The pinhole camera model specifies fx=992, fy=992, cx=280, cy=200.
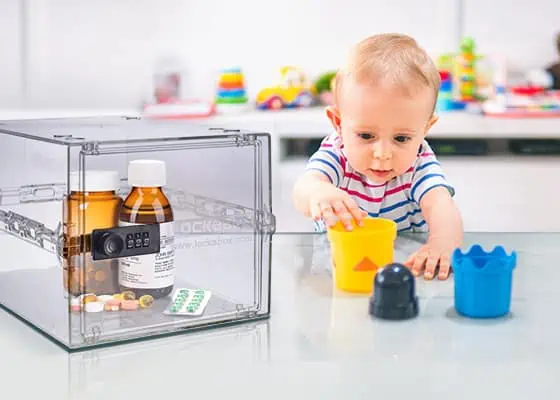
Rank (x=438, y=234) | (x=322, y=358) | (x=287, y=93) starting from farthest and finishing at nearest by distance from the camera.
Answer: (x=287, y=93), (x=438, y=234), (x=322, y=358)

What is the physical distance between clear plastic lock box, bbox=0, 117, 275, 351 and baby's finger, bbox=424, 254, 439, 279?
19 centimetres

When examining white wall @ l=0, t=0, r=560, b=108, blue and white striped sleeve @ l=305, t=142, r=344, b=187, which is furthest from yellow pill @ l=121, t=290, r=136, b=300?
white wall @ l=0, t=0, r=560, b=108

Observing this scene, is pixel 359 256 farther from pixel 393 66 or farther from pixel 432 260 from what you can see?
pixel 393 66

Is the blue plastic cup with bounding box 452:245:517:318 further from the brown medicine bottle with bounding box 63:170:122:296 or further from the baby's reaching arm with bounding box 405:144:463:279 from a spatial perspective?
the brown medicine bottle with bounding box 63:170:122:296

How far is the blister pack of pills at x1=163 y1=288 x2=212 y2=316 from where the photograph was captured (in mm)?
891

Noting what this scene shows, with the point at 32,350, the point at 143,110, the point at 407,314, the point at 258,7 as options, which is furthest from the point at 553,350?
the point at 258,7

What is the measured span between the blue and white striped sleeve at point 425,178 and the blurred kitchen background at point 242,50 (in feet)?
5.01

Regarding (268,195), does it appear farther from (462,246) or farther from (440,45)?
(440,45)

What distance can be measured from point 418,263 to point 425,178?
0.32 metres

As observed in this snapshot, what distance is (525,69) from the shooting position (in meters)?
3.15

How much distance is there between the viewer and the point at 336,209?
1.03m

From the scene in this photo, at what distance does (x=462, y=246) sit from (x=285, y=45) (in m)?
2.10

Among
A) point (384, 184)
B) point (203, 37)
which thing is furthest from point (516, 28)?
point (384, 184)

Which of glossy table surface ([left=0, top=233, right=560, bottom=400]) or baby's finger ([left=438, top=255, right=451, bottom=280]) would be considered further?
baby's finger ([left=438, top=255, right=451, bottom=280])
